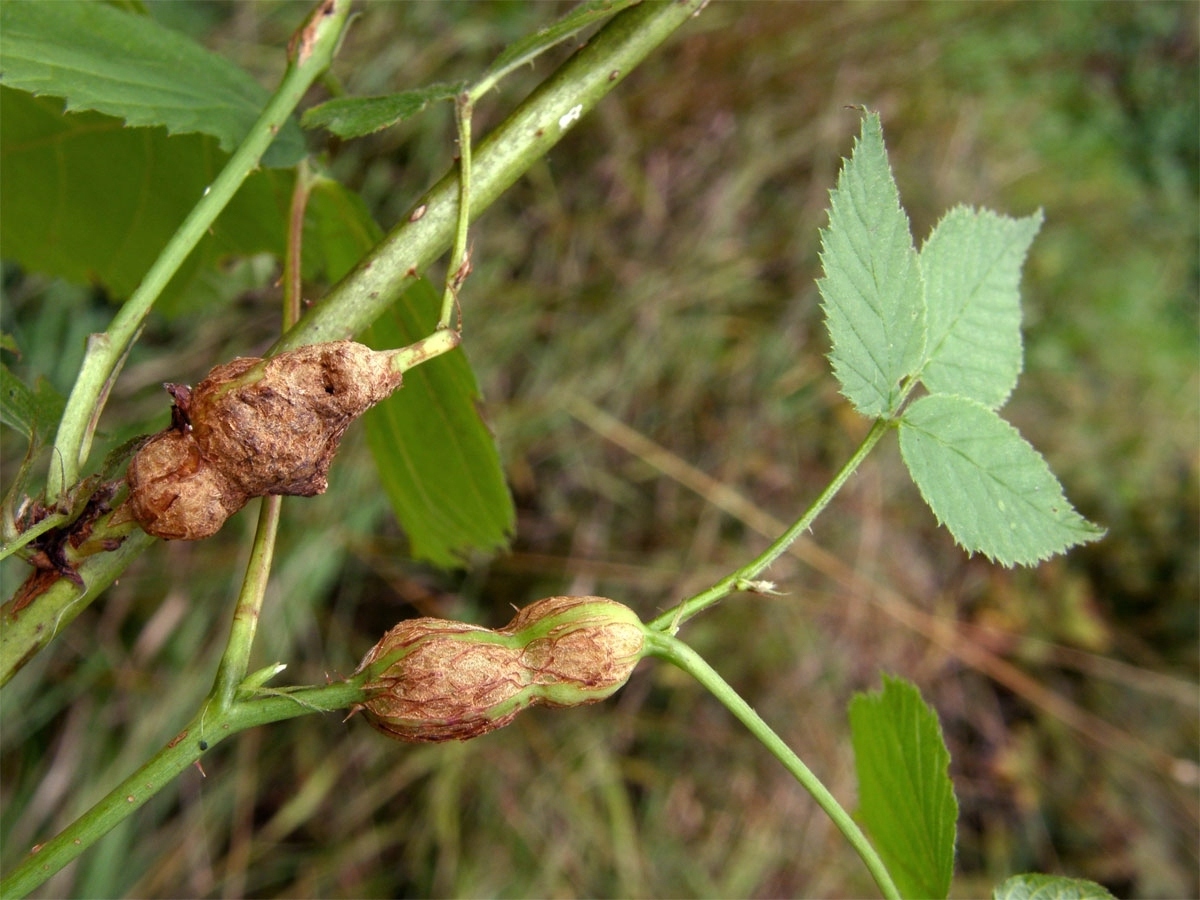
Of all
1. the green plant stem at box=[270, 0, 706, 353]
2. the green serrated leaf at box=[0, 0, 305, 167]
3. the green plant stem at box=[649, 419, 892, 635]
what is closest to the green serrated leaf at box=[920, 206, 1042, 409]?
the green plant stem at box=[649, 419, 892, 635]

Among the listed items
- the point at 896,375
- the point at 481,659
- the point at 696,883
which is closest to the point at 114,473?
the point at 481,659

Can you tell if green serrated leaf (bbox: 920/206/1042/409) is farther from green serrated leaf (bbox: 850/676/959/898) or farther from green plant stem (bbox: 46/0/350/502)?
green plant stem (bbox: 46/0/350/502)

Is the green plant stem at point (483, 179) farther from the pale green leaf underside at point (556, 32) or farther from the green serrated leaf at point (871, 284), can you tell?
the green serrated leaf at point (871, 284)

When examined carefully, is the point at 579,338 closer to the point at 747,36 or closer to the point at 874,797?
the point at 747,36

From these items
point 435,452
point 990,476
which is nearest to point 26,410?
point 435,452

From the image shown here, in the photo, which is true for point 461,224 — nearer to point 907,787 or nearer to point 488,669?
point 488,669

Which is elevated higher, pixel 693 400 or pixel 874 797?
pixel 874 797
